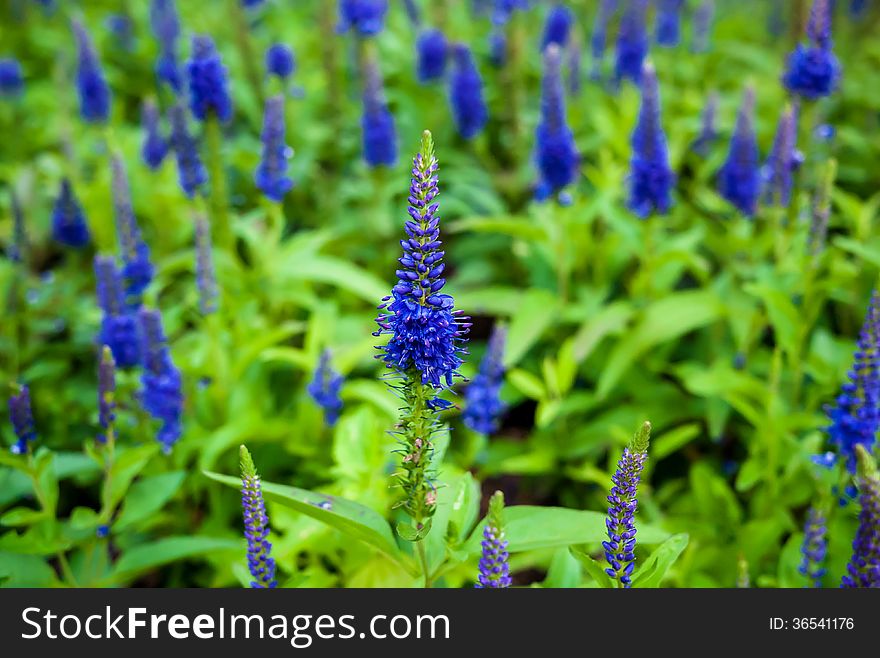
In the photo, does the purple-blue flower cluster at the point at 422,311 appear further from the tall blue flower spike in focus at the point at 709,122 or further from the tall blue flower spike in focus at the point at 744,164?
the tall blue flower spike in focus at the point at 709,122

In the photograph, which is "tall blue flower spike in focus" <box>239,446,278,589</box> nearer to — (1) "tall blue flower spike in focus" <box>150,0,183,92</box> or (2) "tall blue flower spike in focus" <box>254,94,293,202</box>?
(2) "tall blue flower spike in focus" <box>254,94,293,202</box>

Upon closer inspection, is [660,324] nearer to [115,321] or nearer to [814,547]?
[814,547]

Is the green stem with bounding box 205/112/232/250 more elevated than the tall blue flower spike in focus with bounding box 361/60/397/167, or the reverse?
the tall blue flower spike in focus with bounding box 361/60/397/167

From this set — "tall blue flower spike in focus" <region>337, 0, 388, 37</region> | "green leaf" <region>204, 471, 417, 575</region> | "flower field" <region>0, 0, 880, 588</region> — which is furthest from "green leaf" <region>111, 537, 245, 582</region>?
"tall blue flower spike in focus" <region>337, 0, 388, 37</region>

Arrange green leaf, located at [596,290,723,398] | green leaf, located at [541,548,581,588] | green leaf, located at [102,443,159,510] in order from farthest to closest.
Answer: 1. green leaf, located at [596,290,723,398]
2. green leaf, located at [102,443,159,510]
3. green leaf, located at [541,548,581,588]

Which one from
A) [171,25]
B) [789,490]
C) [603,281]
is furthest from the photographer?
[171,25]

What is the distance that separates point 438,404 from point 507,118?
4.10 meters

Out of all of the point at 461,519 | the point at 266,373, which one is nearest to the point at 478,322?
the point at 266,373

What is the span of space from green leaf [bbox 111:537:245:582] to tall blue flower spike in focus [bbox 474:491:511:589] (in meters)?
1.21

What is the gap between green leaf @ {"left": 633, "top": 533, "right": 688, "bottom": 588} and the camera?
2.29 m

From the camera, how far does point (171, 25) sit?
5547 millimetres

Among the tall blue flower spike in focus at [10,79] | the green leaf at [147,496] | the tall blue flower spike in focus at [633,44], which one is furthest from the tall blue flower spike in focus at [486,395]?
the tall blue flower spike in focus at [10,79]

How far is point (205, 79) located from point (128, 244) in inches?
36.0
